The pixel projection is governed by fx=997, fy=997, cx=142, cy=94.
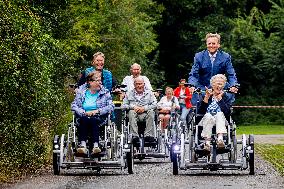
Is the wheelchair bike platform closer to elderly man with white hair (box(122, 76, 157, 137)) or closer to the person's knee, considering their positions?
elderly man with white hair (box(122, 76, 157, 137))

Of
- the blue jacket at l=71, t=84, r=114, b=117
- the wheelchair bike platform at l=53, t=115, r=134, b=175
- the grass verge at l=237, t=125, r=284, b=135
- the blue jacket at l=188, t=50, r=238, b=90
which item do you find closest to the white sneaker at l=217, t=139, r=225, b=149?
the blue jacket at l=188, t=50, r=238, b=90

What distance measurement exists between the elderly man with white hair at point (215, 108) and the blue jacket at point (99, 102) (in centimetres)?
136

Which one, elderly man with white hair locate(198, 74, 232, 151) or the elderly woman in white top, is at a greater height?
the elderly woman in white top

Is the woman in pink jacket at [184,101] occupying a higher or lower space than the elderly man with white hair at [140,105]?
higher

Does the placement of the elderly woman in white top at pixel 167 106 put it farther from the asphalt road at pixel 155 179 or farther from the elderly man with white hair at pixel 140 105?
the asphalt road at pixel 155 179

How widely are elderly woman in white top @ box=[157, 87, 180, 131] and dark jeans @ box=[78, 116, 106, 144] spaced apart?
8.30m

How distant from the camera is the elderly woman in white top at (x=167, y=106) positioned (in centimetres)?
2311

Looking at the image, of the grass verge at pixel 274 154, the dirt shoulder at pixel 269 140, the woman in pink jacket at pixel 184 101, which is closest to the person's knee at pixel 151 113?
the grass verge at pixel 274 154

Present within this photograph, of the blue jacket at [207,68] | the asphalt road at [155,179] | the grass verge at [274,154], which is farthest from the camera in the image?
the grass verge at [274,154]

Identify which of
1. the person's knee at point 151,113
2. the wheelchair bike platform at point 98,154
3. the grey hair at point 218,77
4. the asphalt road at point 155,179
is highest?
the grey hair at point 218,77

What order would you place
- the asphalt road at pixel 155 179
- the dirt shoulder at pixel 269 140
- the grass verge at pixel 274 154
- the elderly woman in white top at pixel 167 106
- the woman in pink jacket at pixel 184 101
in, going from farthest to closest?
the dirt shoulder at pixel 269 140 → the woman in pink jacket at pixel 184 101 → the elderly woman in white top at pixel 167 106 → the grass verge at pixel 274 154 → the asphalt road at pixel 155 179

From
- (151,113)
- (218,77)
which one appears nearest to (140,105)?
(151,113)

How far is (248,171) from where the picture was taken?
574 inches

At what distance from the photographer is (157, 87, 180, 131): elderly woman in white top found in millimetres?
23109
